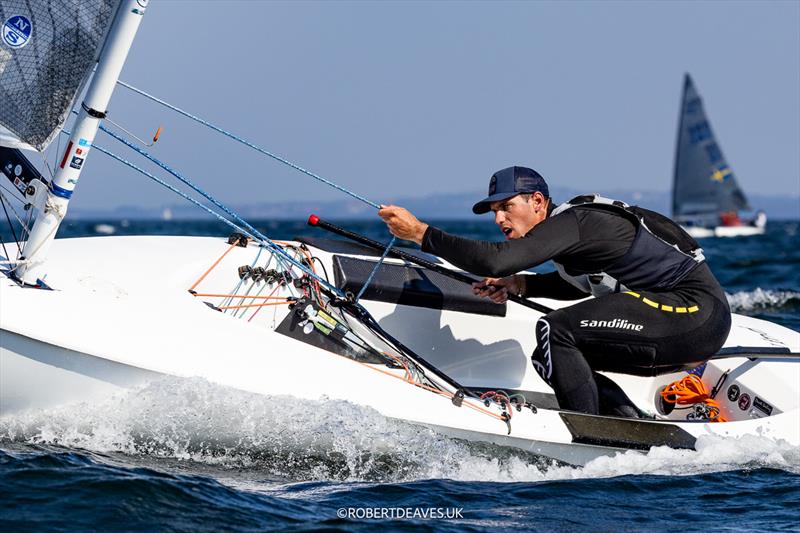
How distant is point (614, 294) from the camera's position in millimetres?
4188

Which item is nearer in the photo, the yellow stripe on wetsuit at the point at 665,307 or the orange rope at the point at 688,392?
the yellow stripe on wetsuit at the point at 665,307

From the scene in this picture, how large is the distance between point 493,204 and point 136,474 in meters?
1.75

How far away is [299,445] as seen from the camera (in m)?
3.76

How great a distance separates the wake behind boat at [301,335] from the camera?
355cm

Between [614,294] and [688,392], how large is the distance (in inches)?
45.4

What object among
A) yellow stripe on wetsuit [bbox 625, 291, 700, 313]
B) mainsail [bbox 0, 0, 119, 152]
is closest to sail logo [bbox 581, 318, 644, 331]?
yellow stripe on wetsuit [bbox 625, 291, 700, 313]

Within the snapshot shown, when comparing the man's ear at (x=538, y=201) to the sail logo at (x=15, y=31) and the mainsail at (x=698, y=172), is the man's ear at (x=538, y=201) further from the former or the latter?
the mainsail at (x=698, y=172)

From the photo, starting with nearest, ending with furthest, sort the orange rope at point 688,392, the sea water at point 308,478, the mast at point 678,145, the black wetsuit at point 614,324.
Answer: the sea water at point 308,478, the black wetsuit at point 614,324, the orange rope at point 688,392, the mast at point 678,145

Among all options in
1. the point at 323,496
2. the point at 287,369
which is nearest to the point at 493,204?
the point at 287,369

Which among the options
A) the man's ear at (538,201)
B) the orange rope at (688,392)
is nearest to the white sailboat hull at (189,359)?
the orange rope at (688,392)

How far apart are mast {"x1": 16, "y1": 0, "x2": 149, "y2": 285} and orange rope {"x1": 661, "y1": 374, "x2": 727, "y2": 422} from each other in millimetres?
3107

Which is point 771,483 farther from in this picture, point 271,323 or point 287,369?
point 271,323

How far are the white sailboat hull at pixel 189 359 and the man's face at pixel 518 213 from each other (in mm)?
735

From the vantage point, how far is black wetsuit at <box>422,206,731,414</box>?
4062 mm
